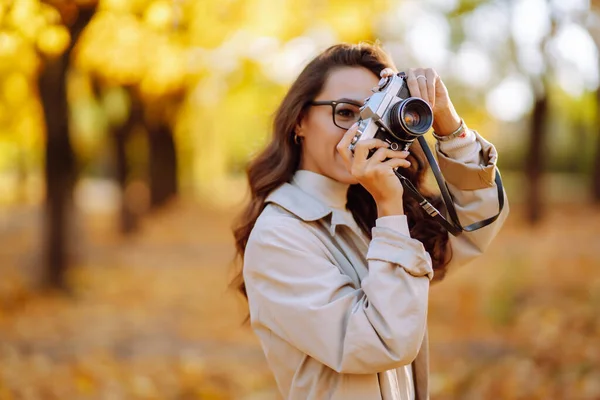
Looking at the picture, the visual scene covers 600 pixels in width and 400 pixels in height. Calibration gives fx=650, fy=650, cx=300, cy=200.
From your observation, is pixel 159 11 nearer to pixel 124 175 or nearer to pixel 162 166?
pixel 124 175

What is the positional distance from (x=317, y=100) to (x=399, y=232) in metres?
0.49

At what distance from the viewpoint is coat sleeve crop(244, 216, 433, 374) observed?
1478 mm

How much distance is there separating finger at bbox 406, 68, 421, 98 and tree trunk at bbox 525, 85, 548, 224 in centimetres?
1037

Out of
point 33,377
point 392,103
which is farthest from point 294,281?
point 33,377

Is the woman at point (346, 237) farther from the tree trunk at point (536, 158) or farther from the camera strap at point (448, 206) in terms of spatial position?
the tree trunk at point (536, 158)

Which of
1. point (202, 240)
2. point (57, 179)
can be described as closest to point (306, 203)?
point (57, 179)

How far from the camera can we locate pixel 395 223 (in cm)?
159

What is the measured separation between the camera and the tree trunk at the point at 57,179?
25.3 feet

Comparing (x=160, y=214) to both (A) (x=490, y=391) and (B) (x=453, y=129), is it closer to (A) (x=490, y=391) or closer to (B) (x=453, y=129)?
(A) (x=490, y=391)

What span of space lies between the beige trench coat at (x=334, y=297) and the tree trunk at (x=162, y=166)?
14919 millimetres

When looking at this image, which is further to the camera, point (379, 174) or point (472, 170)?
point (472, 170)

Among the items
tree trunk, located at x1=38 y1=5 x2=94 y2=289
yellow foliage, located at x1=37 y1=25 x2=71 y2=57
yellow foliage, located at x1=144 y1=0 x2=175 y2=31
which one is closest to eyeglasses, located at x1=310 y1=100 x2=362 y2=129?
yellow foliage, located at x1=144 y1=0 x2=175 y2=31

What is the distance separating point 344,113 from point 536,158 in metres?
11.0

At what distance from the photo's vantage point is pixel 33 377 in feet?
16.0
